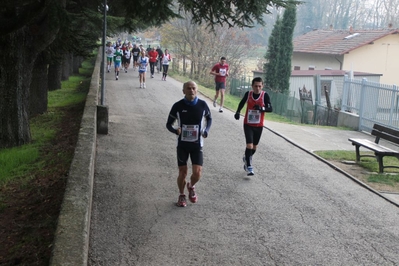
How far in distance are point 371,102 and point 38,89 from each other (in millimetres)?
10770

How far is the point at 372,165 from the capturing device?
1156 centimetres

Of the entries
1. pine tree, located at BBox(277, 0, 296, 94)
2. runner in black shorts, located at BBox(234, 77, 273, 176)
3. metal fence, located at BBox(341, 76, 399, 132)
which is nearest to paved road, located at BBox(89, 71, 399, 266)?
runner in black shorts, located at BBox(234, 77, 273, 176)

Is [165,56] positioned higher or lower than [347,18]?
lower

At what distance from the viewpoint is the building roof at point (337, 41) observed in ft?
127

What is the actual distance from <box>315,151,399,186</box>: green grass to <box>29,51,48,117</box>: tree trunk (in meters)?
7.96

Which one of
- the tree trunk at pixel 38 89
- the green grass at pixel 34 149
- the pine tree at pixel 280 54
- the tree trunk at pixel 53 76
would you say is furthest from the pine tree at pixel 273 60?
the tree trunk at pixel 38 89

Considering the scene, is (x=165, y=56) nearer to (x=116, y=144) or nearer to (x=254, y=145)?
(x=116, y=144)

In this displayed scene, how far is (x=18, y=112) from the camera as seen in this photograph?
34.7 ft

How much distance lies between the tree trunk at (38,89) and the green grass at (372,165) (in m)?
7.96

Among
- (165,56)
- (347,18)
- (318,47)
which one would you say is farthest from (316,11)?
(165,56)

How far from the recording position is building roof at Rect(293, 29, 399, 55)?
38688 millimetres

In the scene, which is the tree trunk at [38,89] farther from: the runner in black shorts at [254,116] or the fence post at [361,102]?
the fence post at [361,102]

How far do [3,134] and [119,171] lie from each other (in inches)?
119

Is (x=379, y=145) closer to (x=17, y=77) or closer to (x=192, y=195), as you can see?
(x=192, y=195)
